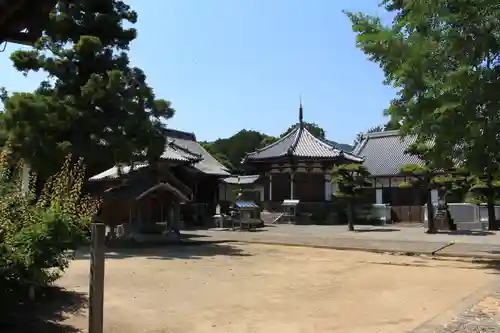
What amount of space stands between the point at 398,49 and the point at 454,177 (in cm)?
1689

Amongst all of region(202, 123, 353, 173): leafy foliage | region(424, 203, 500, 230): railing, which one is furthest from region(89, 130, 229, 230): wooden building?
region(202, 123, 353, 173): leafy foliage

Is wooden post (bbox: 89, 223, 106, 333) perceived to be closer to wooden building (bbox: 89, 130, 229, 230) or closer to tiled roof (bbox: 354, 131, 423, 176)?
wooden building (bbox: 89, 130, 229, 230)

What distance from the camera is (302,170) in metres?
33.9

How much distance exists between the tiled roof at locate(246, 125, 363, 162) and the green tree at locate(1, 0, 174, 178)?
55.1ft

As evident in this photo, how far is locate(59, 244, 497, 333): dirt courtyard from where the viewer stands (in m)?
6.41

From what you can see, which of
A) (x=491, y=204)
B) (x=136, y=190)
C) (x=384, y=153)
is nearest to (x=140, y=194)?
(x=136, y=190)

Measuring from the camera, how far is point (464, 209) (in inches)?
1070

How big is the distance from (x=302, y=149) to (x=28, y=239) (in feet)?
96.3

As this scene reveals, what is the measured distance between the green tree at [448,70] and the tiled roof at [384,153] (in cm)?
2349

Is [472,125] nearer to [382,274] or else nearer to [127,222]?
[382,274]

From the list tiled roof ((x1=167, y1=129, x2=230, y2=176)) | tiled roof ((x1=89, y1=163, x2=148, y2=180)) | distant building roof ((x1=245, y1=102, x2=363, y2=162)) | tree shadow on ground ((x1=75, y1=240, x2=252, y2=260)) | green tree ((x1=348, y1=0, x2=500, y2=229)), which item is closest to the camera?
green tree ((x1=348, y1=0, x2=500, y2=229))

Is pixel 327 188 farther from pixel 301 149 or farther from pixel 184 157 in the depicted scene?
pixel 184 157

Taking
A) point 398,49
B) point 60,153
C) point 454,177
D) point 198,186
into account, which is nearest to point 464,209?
point 454,177

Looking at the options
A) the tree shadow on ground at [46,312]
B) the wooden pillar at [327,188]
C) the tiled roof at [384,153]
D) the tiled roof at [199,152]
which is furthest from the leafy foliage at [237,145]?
the tree shadow on ground at [46,312]
